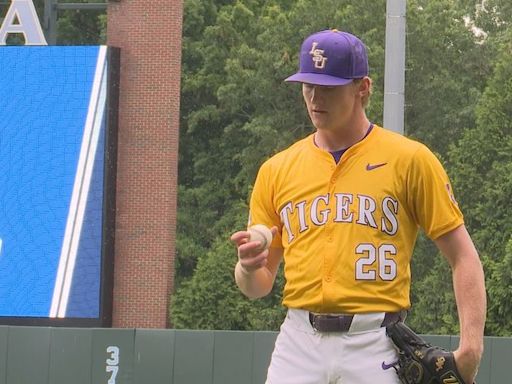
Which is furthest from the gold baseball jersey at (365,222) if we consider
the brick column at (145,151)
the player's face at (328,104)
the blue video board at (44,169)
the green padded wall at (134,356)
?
the brick column at (145,151)

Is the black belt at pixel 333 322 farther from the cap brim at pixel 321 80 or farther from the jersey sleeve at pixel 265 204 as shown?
the cap brim at pixel 321 80

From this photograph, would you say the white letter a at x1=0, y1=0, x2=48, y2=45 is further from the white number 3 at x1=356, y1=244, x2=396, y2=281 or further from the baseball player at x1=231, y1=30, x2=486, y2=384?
the white number 3 at x1=356, y1=244, x2=396, y2=281

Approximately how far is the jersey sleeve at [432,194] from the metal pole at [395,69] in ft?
20.6

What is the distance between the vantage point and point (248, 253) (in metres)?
4.29

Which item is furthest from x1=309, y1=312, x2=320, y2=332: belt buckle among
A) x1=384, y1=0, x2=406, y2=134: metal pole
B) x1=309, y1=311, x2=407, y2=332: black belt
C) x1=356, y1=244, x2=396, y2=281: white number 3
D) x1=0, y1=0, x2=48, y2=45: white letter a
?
x1=0, y1=0, x2=48, y2=45: white letter a

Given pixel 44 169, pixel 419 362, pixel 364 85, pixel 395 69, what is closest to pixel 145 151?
pixel 44 169

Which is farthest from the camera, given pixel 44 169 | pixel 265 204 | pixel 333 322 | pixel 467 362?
pixel 44 169

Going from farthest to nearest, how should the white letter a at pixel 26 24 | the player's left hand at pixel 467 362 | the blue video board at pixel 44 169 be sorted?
the white letter a at pixel 26 24 < the blue video board at pixel 44 169 < the player's left hand at pixel 467 362

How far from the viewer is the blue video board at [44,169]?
21.5 metres

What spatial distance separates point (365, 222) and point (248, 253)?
386 mm

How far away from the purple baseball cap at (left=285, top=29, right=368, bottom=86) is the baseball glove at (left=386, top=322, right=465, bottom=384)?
2.60ft

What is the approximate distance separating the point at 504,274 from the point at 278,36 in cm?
1322

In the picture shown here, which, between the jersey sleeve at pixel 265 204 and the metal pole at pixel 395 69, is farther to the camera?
the metal pole at pixel 395 69

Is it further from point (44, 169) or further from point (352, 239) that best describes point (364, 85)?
point (44, 169)
